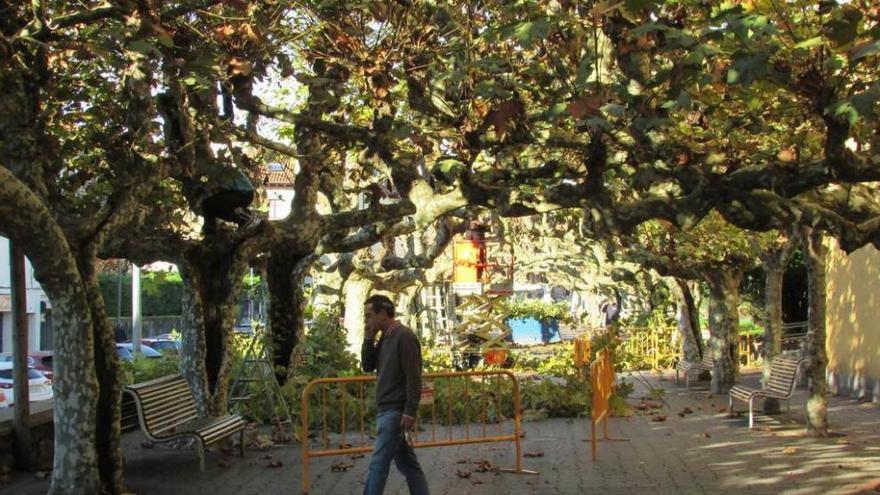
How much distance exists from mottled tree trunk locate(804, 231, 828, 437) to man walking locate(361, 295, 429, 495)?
7415 mm

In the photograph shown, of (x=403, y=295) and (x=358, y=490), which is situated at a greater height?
(x=403, y=295)

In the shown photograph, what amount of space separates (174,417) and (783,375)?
8765mm

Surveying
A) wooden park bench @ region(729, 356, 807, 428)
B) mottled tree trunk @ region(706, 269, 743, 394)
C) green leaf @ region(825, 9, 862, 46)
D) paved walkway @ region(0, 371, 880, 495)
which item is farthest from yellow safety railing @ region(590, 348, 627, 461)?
mottled tree trunk @ region(706, 269, 743, 394)

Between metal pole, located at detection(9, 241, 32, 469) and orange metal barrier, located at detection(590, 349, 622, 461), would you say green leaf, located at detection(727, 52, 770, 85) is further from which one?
metal pole, located at detection(9, 241, 32, 469)

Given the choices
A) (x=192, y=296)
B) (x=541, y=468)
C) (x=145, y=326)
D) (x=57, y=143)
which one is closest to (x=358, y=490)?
(x=541, y=468)

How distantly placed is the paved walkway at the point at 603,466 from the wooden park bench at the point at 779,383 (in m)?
0.45

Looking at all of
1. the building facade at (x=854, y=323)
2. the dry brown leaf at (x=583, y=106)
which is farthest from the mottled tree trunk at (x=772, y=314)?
the dry brown leaf at (x=583, y=106)

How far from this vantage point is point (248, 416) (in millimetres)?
14953

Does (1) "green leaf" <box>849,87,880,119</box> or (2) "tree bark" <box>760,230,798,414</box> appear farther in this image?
(2) "tree bark" <box>760,230,798,414</box>

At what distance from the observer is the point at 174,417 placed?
10.9 metres

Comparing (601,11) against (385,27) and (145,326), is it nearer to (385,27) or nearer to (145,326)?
(385,27)

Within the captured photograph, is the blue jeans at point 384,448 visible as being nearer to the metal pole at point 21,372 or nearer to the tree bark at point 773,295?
the metal pole at point 21,372

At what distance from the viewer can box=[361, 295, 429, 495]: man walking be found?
7770mm

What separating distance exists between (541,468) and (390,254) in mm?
12159
